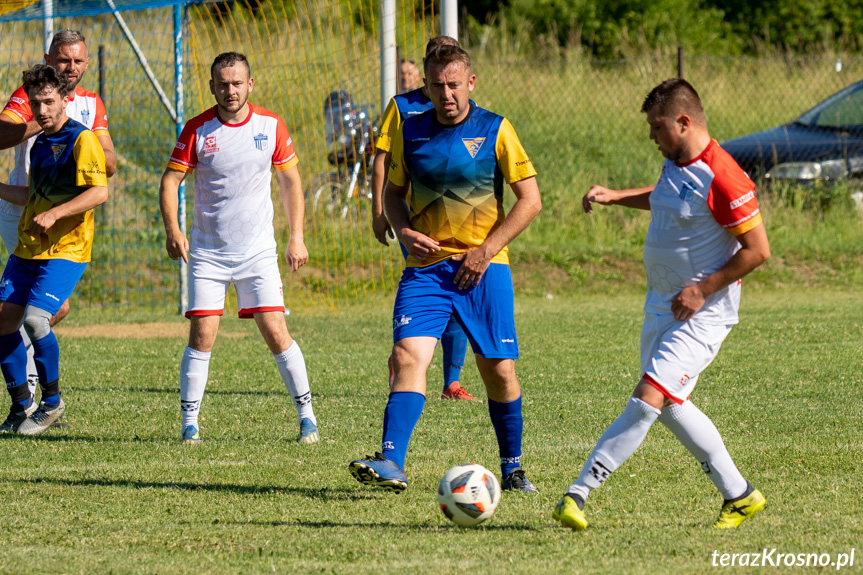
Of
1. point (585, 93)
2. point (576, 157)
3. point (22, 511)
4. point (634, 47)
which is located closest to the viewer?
point (22, 511)

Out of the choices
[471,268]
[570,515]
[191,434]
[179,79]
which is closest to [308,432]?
[191,434]

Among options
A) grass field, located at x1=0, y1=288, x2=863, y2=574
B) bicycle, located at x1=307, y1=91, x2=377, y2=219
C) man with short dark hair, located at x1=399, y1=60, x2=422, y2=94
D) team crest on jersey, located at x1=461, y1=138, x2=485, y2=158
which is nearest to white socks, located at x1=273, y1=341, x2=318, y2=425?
grass field, located at x1=0, y1=288, x2=863, y2=574

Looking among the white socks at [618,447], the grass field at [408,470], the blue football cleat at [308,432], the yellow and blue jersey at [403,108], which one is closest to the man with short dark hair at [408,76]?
A: the yellow and blue jersey at [403,108]

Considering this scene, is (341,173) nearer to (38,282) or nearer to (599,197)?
(38,282)

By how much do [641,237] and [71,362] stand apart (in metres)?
→ 8.34

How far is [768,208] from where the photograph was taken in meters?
15.1

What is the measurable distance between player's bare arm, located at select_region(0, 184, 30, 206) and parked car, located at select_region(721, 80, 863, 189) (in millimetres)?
10638

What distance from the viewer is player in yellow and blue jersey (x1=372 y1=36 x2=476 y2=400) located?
20.3ft

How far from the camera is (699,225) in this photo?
169 inches

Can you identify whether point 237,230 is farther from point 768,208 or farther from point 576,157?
point 576,157

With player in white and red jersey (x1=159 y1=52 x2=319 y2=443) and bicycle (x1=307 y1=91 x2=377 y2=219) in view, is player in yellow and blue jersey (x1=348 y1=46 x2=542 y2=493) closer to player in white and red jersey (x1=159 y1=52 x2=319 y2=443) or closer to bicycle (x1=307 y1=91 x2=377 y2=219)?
player in white and red jersey (x1=159 y1=52 x2=319 y2=443)

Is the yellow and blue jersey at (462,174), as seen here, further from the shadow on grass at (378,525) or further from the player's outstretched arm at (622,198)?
the shadow on grass at (378,525)

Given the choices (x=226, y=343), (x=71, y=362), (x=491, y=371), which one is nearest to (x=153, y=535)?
(x=491, y=371)

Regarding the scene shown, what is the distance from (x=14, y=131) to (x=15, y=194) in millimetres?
397
